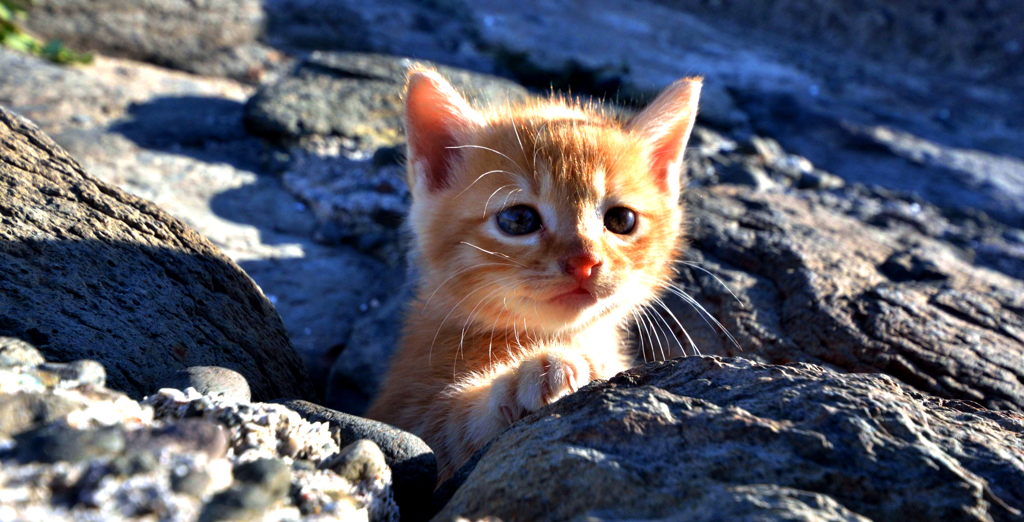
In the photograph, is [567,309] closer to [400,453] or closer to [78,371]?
[400,453]

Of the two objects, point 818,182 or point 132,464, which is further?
point 818,182

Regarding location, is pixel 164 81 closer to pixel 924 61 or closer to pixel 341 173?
pixel 341 173

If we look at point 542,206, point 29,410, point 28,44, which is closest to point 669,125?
point 542,206

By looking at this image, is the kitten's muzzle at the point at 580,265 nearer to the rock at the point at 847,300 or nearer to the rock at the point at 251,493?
the rock at the point at 847,300

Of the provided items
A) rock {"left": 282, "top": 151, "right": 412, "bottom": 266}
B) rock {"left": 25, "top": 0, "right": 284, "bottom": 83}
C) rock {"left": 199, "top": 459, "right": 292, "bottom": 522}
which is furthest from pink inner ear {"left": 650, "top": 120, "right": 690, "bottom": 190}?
rock {"left": 25, "top": 0, "right": 284, "bottom": 83}

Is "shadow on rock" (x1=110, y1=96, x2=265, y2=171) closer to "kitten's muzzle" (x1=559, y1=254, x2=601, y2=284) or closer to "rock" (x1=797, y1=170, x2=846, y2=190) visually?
"kitten's muzzle" (x1=559, y1=254, x2=601, y2=284)
